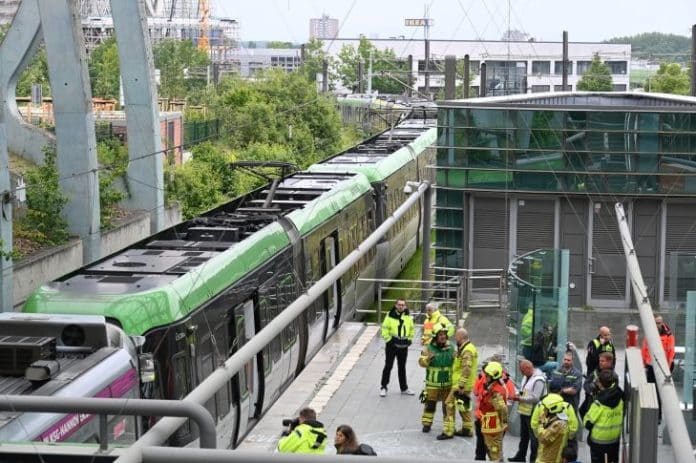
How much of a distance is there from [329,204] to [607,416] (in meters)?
9.33

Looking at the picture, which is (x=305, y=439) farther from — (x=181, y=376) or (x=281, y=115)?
(x=281, y=115)

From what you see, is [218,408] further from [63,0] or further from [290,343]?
[63,0]

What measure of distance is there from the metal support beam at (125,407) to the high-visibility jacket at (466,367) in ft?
28.0

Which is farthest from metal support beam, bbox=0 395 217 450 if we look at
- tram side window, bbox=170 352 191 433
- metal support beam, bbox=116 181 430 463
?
tram side window, bbox=170 352 191 433

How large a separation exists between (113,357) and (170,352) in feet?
5.32

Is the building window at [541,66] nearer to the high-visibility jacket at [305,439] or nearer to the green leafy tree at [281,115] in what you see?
the green leafy tree at [281,115]

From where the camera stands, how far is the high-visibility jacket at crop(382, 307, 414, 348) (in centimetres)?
1733

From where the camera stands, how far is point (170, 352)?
1317 cm

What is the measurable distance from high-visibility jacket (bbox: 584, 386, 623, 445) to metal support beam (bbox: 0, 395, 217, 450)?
748 cm

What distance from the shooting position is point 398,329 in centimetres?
1745

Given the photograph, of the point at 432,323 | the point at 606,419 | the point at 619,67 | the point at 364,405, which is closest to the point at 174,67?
the point at 364,405

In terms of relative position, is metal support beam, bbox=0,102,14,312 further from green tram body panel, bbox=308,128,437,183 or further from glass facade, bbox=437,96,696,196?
glass facade, bbox=437,96,696,196

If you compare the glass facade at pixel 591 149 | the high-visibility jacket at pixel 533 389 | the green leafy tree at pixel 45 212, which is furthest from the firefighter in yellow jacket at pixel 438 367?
the green leafy tree at pixel 45 212

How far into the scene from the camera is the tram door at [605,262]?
83.6ft
